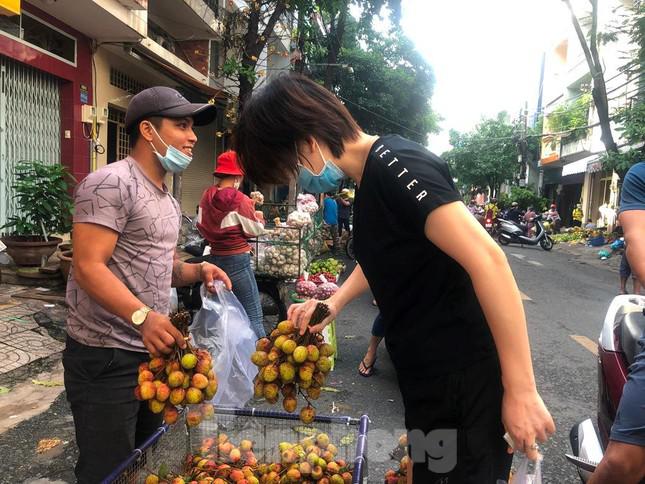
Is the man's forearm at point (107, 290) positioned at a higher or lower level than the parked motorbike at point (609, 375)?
higher

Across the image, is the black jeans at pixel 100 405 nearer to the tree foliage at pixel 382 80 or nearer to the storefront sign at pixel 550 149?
the tree foliage at pixel 382 80

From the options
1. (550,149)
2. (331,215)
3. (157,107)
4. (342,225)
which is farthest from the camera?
(550,149)

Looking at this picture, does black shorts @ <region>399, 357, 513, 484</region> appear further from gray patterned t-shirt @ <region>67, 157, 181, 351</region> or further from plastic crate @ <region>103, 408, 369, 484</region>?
gray patterned t-shirt @ <region>67, 157, 181, 351</region>

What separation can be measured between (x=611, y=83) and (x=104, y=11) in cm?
2035

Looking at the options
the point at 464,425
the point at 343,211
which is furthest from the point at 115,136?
the point at 464,425

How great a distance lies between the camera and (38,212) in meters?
6.06

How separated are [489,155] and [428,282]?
38.8 m

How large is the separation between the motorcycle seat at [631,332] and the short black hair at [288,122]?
1.66 meters

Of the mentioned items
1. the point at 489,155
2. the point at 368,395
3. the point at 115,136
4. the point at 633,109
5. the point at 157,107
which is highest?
the point at 489,155

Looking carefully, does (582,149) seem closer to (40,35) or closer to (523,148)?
(523,148)

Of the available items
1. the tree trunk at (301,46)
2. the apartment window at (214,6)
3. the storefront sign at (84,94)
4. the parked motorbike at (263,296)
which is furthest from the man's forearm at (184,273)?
the apartment window at (214,6)

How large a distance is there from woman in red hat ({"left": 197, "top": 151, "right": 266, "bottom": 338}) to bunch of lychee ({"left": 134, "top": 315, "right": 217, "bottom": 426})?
2621 millimetres

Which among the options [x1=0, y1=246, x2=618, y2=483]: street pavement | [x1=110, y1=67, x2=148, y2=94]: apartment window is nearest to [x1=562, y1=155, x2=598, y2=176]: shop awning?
[x1=0, y1=246, x2=618, y2=483]: street pavement

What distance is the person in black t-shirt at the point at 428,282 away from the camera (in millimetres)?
1194
